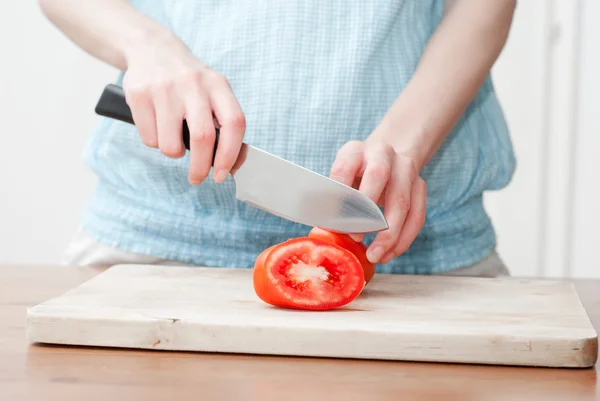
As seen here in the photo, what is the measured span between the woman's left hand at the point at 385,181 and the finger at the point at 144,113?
0.22m

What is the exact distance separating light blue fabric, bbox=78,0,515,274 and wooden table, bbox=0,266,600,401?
399 mm

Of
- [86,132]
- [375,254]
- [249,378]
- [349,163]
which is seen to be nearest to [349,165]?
[349,163]

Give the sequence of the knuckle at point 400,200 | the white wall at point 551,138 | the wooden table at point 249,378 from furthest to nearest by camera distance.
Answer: the white wall at point 551,138
the knuckle at point 400,200
the wooden table at point 249,378

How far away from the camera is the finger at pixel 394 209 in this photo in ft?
3.31

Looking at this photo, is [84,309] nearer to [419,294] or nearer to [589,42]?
[419,294]

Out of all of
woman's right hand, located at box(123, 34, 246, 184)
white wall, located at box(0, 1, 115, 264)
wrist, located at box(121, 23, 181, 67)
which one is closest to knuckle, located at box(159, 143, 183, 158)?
woman's right hand, located at box(123, 34, 246, 184)

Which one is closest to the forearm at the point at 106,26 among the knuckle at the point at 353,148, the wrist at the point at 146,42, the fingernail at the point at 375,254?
the wrist at the point at 146,42

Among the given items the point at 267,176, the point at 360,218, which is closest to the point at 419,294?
the point at 360,218

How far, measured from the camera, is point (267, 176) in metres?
1.03

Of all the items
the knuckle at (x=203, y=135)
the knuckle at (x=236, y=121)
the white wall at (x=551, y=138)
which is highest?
the knuckle at (x=236, y=121)

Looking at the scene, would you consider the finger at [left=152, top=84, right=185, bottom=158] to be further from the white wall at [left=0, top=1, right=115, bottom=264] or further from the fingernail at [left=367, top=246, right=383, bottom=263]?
the white wall at [left=0, top=1, right=115, bottom=264]

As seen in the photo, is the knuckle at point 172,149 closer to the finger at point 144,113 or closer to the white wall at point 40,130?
the finger at point 144,113

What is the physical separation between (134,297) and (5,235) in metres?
1.88

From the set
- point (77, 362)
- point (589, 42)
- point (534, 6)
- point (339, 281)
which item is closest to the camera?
point (77, 362)
